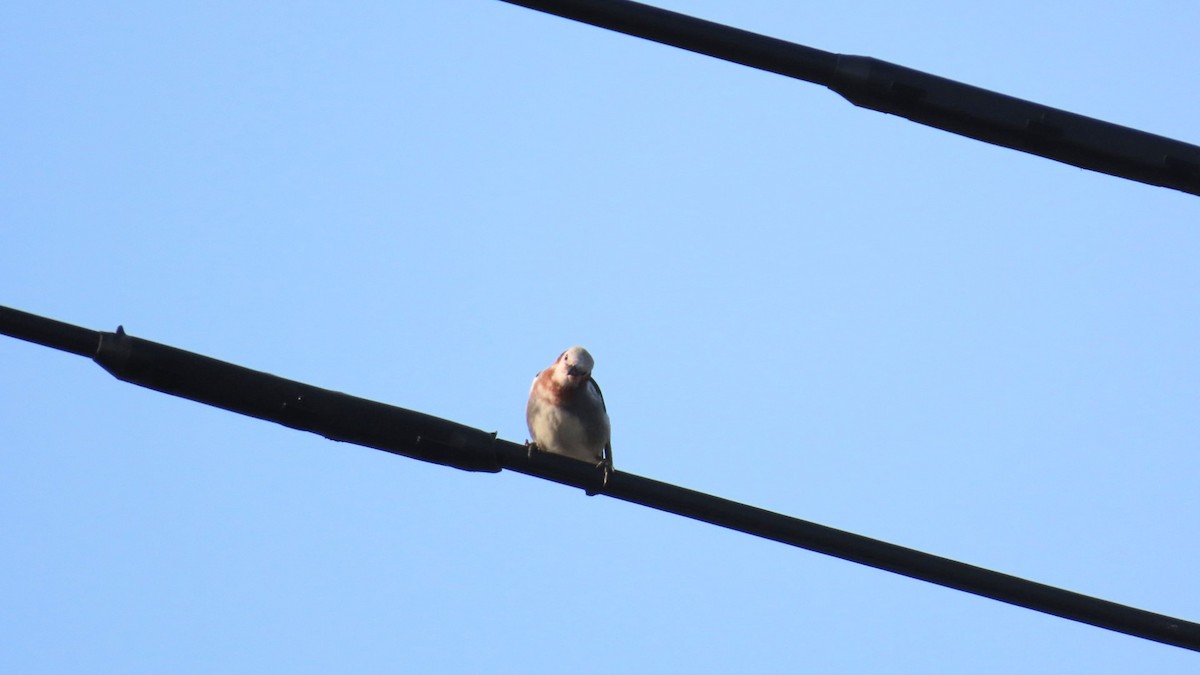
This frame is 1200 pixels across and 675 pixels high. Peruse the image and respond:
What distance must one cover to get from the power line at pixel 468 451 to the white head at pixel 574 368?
5.65m

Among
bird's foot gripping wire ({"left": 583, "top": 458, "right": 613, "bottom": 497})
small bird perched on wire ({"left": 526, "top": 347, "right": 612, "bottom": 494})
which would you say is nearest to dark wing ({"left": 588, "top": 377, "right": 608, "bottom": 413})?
small bird perched on wire ({"left": 526, "top": 347, "right": 612, "bottom": 494})

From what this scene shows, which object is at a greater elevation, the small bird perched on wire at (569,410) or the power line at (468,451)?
the small bird perched on wire at (569,410)

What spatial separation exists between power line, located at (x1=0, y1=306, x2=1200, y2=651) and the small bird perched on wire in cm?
571

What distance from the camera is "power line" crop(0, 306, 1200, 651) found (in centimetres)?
482

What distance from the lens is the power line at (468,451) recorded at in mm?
4816

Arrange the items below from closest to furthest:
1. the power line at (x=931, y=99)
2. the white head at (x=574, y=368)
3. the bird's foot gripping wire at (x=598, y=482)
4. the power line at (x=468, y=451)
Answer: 1. the power line at (x=931, y=99)
2. the power line at (x=468, y=451)
3. the bird's foot gripping wire at (x=598, y=482)
4. the white head at (x=574, y=368)

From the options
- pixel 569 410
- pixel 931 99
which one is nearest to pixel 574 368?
pixel 569 410

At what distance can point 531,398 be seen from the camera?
11.4 meters

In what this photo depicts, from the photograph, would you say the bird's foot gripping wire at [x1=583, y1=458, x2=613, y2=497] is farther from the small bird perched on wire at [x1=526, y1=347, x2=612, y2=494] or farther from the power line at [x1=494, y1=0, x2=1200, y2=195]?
the small bird perched on wire at [x1=526, y1=347, x2=612, y2=494]

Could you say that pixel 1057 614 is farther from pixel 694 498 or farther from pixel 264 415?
pixel 264 415

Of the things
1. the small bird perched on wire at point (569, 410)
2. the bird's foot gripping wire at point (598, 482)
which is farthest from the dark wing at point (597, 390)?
the bird's foot gripping wire at point (598, 482)

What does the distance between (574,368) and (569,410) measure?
0.33 metres

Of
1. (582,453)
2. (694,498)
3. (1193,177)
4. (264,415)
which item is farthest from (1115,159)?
(582,453)

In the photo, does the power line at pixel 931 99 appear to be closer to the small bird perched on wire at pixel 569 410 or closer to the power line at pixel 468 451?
the power line at pixel 468 451
